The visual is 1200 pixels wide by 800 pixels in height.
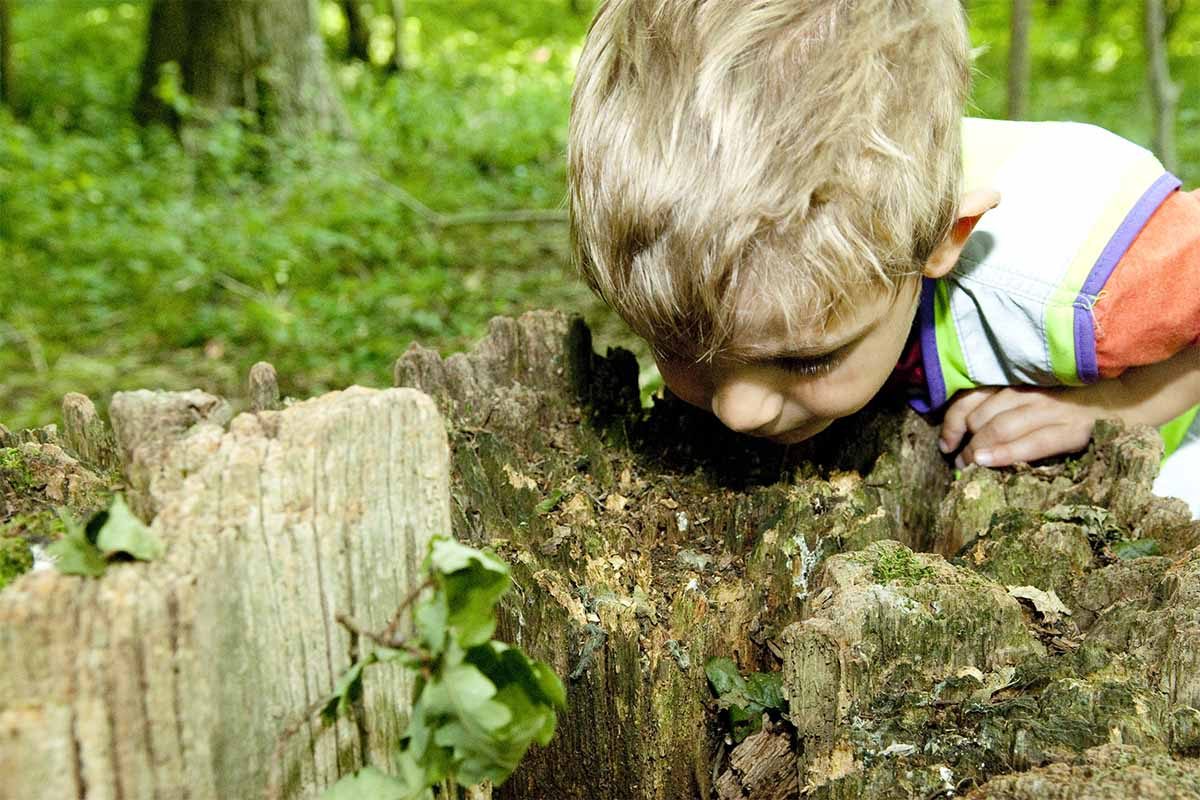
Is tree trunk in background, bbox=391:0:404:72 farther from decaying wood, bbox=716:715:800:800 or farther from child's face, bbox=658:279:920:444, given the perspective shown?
decaying wood, bbox=716:715:800:800

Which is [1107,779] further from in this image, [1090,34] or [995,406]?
[1090,34]

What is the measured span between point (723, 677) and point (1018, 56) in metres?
5.77

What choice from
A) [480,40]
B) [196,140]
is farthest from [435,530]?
[480,40]

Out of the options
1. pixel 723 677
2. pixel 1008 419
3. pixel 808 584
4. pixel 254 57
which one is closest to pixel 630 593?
pixel 723 677

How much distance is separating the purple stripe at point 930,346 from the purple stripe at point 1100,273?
30 cm

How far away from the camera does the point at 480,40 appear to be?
1531 centimetres

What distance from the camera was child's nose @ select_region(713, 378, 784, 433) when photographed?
1839 mm

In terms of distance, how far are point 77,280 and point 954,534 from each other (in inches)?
219

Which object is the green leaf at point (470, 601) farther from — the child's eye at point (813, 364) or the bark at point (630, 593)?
the child's eye at point (813, 364)

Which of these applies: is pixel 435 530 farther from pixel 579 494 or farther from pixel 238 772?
pixel 579 494

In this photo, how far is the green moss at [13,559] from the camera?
1226mm

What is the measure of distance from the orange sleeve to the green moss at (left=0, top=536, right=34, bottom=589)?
208 centimetres

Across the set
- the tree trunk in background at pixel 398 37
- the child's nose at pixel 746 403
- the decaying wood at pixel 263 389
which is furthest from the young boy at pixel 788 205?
the tree trunk in background at pixel 398 37

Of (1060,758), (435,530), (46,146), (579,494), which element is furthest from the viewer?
(46,146)
